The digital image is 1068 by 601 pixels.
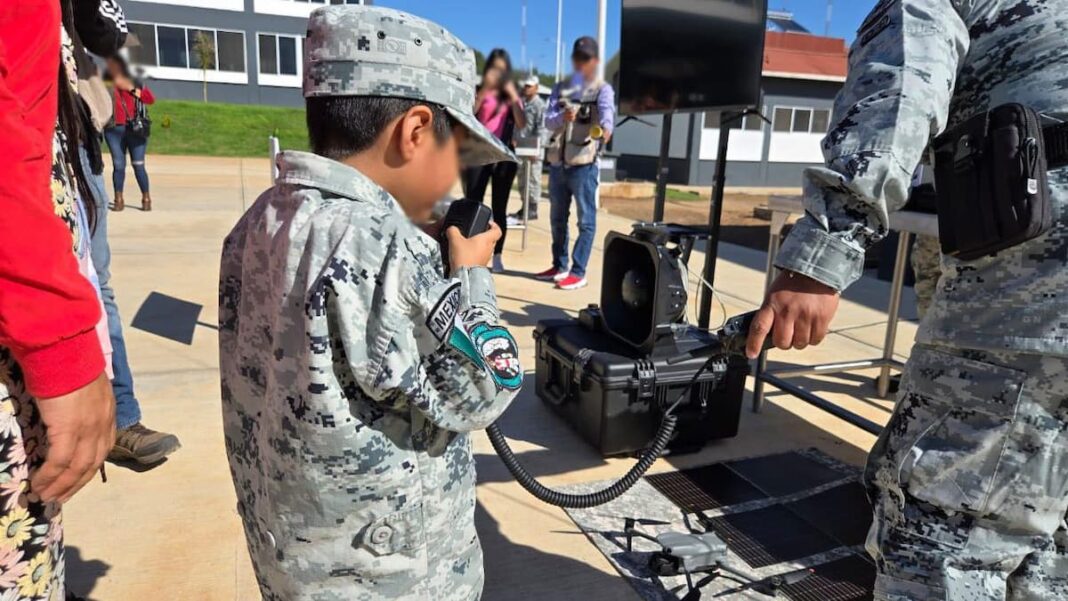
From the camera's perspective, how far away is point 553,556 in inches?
90.2

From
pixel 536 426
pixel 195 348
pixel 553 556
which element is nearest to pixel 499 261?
Answer: pixel 195 348

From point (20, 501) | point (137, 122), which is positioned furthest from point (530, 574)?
point (137, 122)

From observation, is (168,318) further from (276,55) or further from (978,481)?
(276,55)

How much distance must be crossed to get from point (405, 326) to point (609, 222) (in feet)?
31.9

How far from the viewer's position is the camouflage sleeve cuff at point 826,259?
1.32 m

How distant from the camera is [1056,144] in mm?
1270

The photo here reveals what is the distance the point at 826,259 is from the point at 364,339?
2.85 ft

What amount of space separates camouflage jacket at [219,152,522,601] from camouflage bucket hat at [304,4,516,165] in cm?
14

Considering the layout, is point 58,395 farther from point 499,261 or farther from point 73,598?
point 499,261

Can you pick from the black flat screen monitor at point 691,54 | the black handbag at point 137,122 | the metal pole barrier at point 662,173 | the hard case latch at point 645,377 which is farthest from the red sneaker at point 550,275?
the black handbag at point 137,122

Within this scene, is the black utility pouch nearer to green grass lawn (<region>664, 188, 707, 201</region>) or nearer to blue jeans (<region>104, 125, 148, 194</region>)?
blue jeans (<region>104, 125, 148, 194</region>)

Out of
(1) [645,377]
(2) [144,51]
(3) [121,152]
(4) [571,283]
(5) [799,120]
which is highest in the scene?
(5) [799,120]

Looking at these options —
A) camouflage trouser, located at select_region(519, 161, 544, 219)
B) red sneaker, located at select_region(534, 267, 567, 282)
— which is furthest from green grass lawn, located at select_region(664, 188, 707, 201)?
red sneaker, located at select_region(534, 267, 567, 282)

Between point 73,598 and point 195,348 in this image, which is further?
point 195,348
